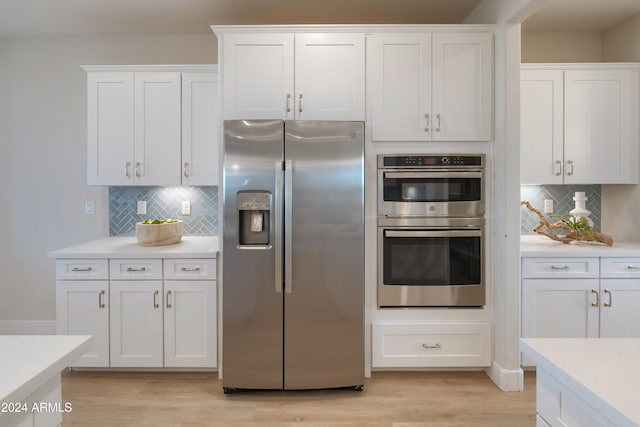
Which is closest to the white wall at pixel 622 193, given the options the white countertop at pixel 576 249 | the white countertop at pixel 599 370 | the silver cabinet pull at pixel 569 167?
the white countertop at pixel 576 249

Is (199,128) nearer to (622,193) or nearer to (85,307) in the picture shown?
(85,307)

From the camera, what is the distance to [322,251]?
2.53m

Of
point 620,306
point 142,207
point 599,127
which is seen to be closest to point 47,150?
point 142,207

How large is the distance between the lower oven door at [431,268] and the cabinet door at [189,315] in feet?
3.90

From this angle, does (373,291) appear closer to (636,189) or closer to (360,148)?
(360,148)

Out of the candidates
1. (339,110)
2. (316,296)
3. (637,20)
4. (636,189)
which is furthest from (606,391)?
(637,20)

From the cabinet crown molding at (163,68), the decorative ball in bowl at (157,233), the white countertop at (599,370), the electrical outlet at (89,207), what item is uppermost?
the cabinet crown molding at (163,68)

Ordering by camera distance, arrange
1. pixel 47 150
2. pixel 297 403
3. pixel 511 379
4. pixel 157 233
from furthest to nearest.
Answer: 1. pixel 47 150
2. pixel 157 233
3. pixel 511 379
4. pixel 297 403

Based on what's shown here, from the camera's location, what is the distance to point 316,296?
2531 mm

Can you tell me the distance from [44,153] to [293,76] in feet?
8.15

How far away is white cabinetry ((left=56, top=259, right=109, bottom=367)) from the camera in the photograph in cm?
276

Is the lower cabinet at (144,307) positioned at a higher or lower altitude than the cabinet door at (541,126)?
lower

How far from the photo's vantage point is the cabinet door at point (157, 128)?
306cm

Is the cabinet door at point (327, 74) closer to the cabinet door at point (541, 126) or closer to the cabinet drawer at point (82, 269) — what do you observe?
the cabinet door at point (541, 126)
